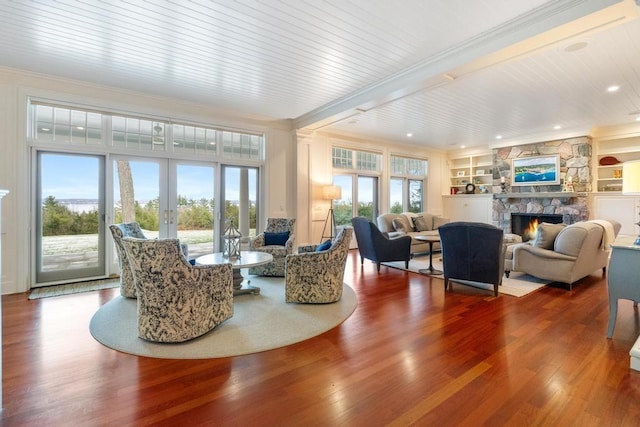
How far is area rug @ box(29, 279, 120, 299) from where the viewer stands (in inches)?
158

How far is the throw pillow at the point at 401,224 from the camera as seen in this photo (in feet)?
22.3

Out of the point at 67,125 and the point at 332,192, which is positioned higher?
the point at 67,125

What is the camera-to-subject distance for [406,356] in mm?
2461

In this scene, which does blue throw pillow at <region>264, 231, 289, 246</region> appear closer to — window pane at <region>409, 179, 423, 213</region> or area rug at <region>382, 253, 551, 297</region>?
area rug at <region>382, 253, 551, 297</region>

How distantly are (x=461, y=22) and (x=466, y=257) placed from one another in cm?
267

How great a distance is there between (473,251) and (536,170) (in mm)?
5236

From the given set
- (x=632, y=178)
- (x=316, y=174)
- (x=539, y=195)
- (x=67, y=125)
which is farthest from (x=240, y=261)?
(x=539, y=195)

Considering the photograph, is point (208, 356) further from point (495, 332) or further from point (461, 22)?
point (461, 22)

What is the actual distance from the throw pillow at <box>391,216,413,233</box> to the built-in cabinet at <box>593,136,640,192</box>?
14.2ft

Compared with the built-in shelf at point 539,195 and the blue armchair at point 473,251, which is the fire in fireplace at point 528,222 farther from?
the blue armchair at point 473,251

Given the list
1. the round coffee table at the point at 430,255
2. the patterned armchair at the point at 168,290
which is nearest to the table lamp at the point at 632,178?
the round coffee table at the point at 430,255

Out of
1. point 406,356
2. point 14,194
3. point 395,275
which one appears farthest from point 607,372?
point 14,194

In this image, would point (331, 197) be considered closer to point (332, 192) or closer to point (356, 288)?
point (332, 192)

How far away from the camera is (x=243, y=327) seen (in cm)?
297
